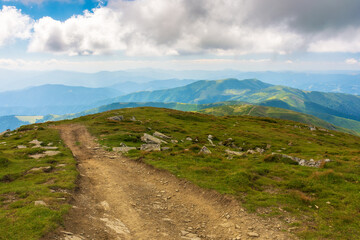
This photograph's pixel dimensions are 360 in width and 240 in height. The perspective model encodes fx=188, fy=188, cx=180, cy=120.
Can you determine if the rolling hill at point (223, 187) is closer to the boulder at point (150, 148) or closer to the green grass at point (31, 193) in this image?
the green grass at point (31, 193)

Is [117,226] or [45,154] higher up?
[45,154]

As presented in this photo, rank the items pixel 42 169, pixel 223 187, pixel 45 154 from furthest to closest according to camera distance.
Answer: pixel 45 154 → pixel 42 169 → pixel 223 187

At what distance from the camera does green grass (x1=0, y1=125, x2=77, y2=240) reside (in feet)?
34.8

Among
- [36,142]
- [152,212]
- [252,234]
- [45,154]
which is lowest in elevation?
[152,212]

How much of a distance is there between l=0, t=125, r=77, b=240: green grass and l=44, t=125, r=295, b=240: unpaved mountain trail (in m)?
0.96

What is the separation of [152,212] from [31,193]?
9841mm

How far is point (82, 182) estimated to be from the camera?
63.5 ft

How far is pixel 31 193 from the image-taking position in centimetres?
1508

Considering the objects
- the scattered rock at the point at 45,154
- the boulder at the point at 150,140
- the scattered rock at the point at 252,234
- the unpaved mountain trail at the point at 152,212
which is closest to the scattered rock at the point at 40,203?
the unpaved mountain trail at the point at 152,212

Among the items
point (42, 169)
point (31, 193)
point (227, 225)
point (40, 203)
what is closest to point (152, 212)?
point (227, 225)

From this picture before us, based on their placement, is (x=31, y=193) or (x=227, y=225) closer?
(x=227, y=225)

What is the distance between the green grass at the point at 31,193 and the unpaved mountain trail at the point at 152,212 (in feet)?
3.13

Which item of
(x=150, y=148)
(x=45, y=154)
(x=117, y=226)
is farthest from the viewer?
(x=150, y=148)

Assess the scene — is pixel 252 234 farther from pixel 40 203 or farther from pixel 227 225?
pixel 40 203
